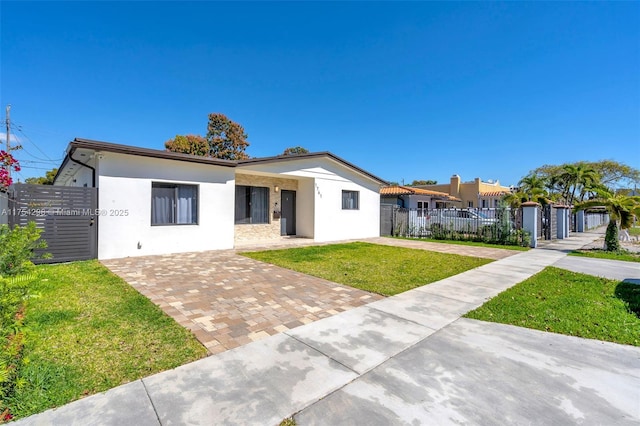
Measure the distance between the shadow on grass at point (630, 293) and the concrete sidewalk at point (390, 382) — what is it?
220cm

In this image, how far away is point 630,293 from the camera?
18.3ft

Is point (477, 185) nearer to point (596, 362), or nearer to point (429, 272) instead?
point (429, 272)

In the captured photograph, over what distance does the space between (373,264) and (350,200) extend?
7355mm

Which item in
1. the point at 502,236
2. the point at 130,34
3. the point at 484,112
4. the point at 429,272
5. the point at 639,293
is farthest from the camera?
the point at 484,112

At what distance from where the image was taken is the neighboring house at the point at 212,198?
864 cm

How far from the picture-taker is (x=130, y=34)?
11320mm

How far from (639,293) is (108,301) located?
33.2ft

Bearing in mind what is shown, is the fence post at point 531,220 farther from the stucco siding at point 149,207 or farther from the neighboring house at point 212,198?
the stucco siding at point 149,207

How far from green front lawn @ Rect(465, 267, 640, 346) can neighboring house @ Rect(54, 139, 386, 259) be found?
9.18 metres

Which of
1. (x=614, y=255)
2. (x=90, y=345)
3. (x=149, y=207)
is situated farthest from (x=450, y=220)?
(x=90, y=345)

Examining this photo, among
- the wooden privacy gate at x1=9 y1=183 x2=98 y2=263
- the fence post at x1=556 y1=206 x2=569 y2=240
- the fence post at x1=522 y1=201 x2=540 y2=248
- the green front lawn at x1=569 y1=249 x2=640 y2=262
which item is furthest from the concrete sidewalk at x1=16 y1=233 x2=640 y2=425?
the fence post at x1=556 y1=206 x2=569 y2=240

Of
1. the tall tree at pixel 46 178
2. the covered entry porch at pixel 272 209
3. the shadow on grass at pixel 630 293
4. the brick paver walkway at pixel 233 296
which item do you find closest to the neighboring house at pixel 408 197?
the covered entry porch at pixel 272 209

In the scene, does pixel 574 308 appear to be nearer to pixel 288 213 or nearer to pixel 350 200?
pixel 350 200

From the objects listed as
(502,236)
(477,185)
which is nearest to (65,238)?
(502,236)
